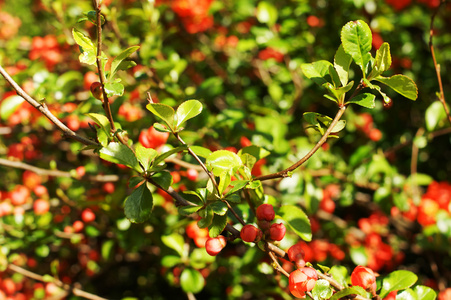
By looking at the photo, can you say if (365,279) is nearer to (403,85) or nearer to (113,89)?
(403,85)

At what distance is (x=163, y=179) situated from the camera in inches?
27.1

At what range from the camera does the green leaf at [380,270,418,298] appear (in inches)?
31.4

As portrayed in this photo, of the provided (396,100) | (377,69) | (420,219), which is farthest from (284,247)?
(396,100)

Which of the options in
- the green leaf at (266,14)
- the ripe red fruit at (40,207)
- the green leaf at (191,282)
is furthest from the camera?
the green leaf at (266,14)

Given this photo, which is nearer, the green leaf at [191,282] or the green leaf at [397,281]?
the green leaf at [397,281]

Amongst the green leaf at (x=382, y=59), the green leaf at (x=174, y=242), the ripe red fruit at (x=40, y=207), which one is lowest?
the ripe red fruit at (x=40, y=207)

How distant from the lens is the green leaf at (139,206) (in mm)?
689

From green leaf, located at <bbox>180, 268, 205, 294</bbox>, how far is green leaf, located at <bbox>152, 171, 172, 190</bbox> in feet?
2.00

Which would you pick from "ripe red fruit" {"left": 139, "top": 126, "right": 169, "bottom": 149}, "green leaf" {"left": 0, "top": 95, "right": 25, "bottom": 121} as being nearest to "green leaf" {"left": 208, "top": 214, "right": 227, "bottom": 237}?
"ripe red fruit" {"left": 139, "top": 126, "right": 169, "bottom": 149}

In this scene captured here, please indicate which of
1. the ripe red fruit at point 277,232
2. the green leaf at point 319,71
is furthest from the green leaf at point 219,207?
the green leaf at point 319,71

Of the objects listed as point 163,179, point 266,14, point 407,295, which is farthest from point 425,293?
point 266,14

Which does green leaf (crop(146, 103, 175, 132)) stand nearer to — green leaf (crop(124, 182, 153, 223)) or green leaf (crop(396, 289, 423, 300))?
green leaf (crop(124, 182, 153, 223))

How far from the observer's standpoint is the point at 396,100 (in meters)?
2.02

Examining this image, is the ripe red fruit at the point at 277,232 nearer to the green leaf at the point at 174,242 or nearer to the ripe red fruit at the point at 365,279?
the ripe red fruit at the point at 365,279
